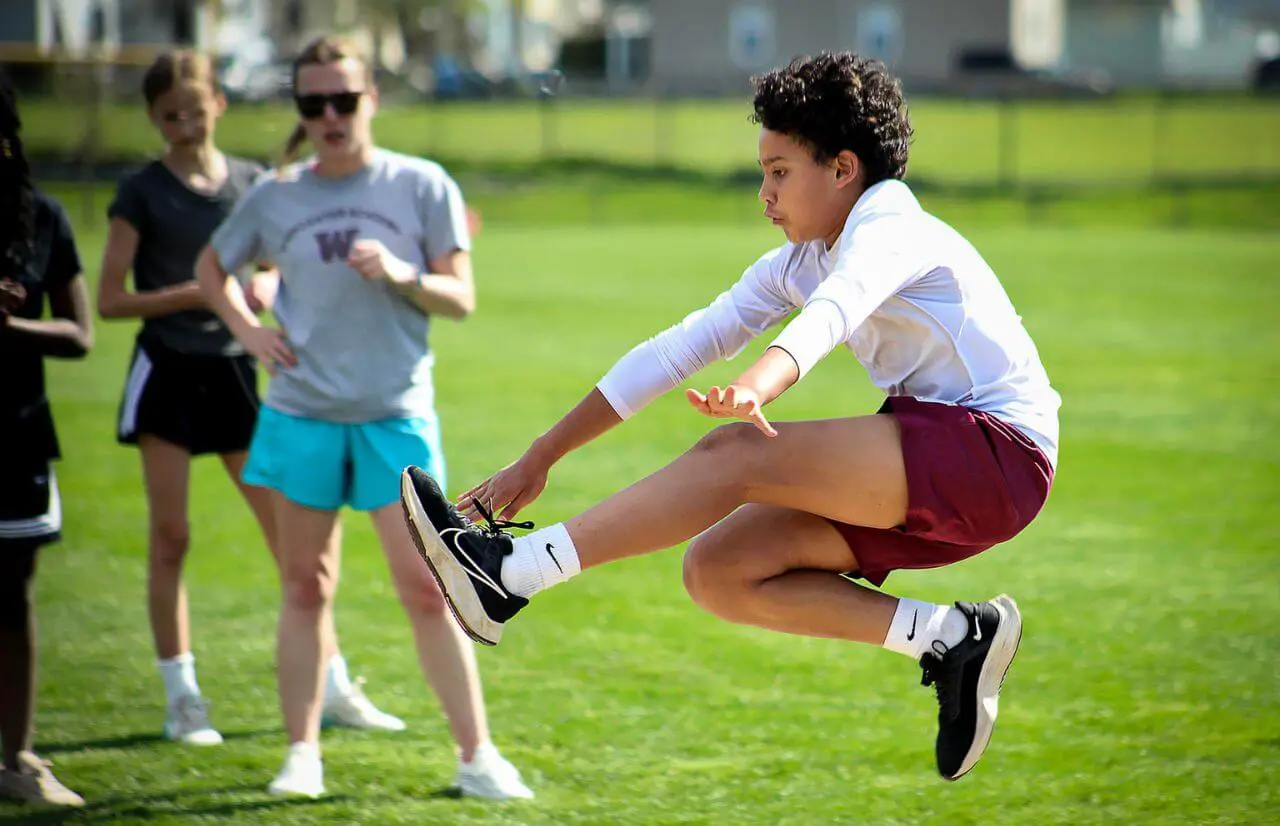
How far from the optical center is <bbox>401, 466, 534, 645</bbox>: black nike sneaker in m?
3.73

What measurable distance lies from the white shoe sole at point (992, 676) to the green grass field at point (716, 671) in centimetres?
95

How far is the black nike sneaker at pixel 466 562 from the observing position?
147 inches

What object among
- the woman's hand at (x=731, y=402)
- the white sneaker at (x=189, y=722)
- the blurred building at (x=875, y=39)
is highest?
the blurred building at (x=875, y=39)

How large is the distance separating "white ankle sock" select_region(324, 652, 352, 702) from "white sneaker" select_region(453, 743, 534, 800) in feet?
3.20

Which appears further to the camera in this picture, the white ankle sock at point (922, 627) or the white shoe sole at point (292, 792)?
the white shoe sole at point (292, 792)

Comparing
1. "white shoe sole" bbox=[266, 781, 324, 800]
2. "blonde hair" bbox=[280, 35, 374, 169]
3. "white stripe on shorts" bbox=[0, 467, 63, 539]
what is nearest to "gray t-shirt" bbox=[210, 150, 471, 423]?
"blonde hair" bbox=[280, 35, 374, 169]

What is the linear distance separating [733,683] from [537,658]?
0.96 metres

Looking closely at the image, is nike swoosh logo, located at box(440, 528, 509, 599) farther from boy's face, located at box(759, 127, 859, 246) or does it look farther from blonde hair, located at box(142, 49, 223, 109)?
blonde hair, located at box(142, 49, 223, 109)

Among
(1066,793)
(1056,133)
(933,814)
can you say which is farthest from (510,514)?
(1056,133)

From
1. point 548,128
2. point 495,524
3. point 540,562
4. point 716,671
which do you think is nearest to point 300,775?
point 495,524

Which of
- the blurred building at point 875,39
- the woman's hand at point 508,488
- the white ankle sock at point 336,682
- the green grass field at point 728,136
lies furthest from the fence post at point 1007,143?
the woman's hand at point 508,488

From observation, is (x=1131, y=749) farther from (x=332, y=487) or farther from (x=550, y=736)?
(x=332, y=487)

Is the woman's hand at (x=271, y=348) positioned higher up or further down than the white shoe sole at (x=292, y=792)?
higher up

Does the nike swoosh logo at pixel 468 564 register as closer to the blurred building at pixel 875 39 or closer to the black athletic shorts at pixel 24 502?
the black athletic shorts at pixel 24 502
